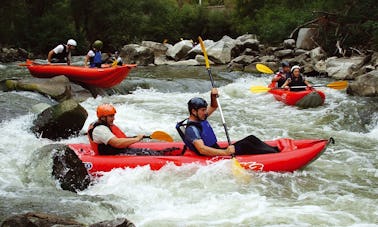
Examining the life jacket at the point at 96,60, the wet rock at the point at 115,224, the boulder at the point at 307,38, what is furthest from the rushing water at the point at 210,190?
the boulder at the point at 307,38

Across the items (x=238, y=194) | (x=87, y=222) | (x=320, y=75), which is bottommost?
(x=320, y=75)

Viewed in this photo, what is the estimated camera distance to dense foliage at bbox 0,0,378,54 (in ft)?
77.7

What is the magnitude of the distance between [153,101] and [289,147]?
18.1 ft

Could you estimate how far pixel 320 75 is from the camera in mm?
14234

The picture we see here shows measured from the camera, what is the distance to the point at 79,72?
1002 cm

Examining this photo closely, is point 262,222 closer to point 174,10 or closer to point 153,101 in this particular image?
point 153,101

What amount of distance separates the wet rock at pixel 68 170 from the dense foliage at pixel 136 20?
14.7 m

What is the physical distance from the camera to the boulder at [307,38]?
17969 mm

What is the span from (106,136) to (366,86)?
668cm

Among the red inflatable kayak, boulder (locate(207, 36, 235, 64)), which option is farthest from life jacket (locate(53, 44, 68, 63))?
boulder (locate(207, 36, 235, 64))

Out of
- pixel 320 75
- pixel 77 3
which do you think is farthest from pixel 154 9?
pixel 320 75

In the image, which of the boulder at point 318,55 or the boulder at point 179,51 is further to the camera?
the boulder at point 179,51

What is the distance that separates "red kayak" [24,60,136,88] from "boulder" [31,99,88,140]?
322cm

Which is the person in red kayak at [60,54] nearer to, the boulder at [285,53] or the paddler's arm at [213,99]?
the paddler's arm at [213,99]
